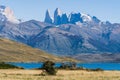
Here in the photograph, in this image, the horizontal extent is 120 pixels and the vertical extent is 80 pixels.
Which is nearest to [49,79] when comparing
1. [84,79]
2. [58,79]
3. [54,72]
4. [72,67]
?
[58,79]

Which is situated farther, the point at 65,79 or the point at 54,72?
the point at 54,72

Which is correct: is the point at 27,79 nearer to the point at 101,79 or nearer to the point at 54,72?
the point at 101,79

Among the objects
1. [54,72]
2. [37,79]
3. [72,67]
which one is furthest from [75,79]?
[72,67]

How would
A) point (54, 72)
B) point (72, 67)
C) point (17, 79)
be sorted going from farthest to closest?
point (72, 67) → point (54, 72) → point (17, 79)

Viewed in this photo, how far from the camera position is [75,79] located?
66.4 metres

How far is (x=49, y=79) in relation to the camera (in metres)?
66.6

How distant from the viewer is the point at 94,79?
67.2 m

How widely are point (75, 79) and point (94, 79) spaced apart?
317cm

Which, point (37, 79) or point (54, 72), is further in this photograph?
point (54, 72)

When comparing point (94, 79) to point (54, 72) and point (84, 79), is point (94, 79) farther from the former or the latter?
point (54, 72)

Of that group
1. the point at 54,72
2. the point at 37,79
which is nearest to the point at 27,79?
the point at 37,79

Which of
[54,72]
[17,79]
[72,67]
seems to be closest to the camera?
[17,79]

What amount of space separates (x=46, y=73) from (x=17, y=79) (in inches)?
759

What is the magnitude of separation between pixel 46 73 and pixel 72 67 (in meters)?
31.7
